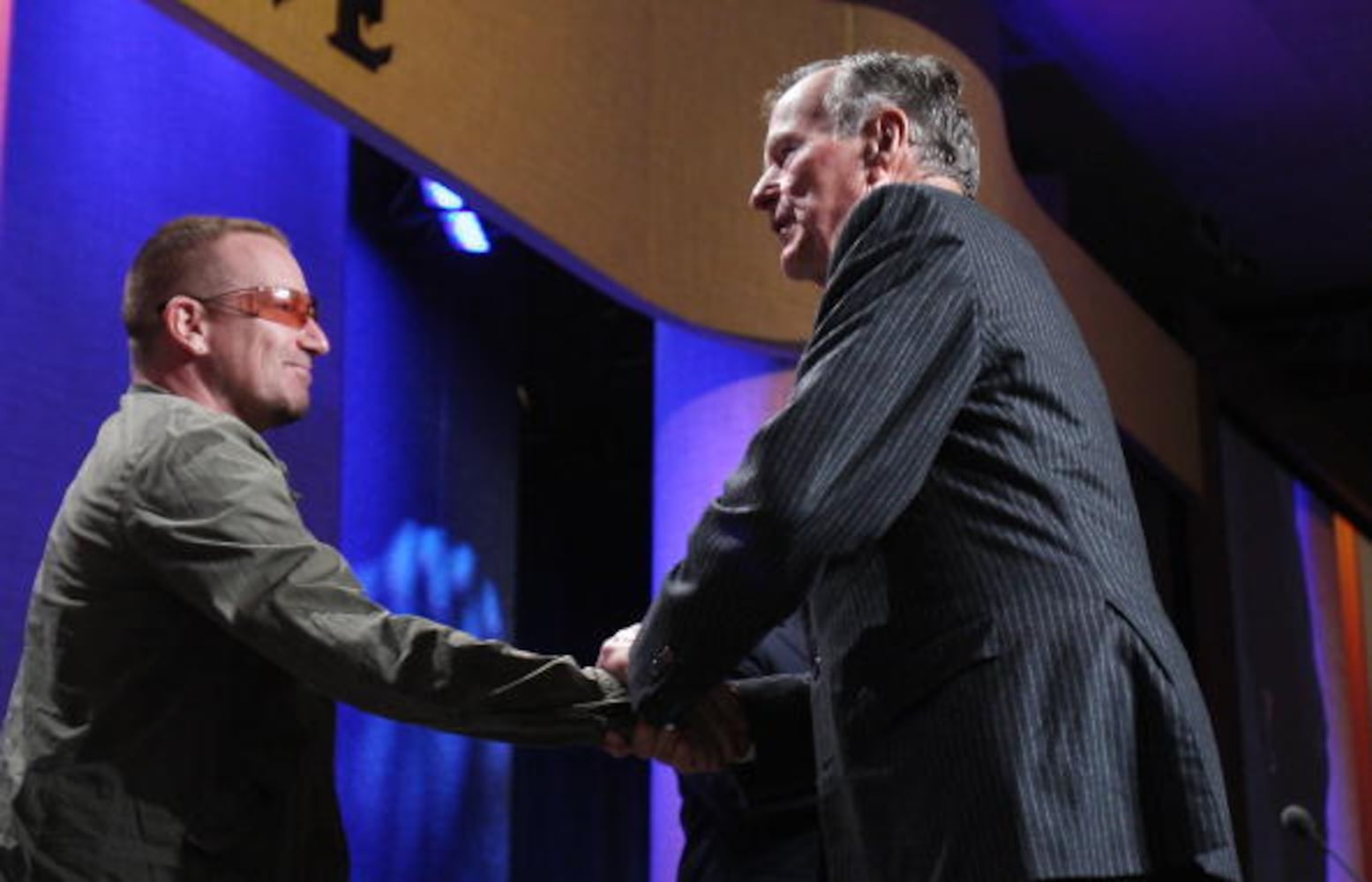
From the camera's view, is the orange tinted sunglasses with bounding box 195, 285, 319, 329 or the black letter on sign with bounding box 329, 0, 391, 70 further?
the black letter on sign with bounding box 329, 0, 391, 70

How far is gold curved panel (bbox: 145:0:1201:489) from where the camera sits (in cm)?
411

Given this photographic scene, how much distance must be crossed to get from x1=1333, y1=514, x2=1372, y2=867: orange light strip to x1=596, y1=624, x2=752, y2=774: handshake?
880 cm

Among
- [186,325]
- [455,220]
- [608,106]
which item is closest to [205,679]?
[186,325]

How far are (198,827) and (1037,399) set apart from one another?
1.12 m

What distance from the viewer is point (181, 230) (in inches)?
118

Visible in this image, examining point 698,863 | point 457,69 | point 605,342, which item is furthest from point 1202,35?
point 698,863

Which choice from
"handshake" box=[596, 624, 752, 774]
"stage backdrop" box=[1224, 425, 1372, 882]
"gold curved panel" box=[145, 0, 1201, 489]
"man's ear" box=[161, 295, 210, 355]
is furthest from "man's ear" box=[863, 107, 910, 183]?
"stage backdrop" box=[1224, 425, 1372, 882]

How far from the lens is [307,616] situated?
2.50 metres

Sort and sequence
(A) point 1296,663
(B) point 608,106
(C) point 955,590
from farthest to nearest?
(A) point 1296,663 < (B) point 608,106 < (C) point 955,590

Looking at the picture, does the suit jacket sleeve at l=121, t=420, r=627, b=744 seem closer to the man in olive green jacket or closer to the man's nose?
the man in olive green jacket

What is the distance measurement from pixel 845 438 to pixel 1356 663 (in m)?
10.2

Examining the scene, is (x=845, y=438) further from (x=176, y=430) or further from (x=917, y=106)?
(x=176, y=430)

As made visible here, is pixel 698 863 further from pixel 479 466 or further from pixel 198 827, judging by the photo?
pixel 479 466

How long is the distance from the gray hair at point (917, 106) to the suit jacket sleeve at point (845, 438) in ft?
1.17
